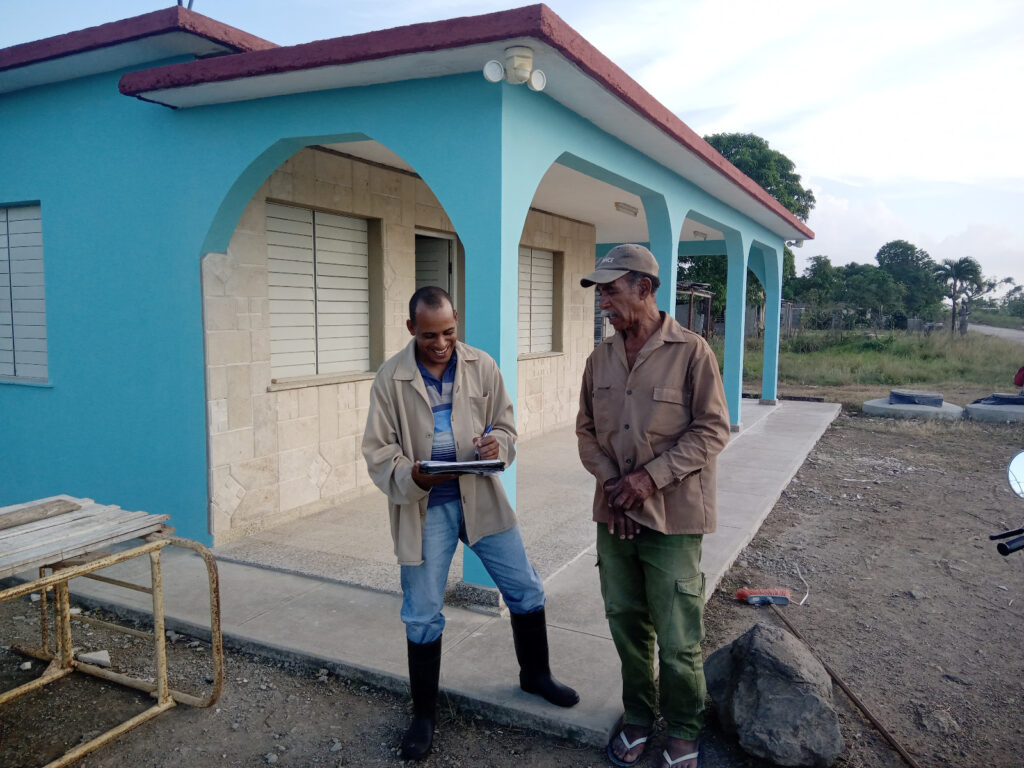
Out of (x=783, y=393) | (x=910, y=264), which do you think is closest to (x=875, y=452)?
(x=783, y=393)

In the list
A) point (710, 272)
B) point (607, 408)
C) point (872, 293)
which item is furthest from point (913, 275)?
point (607, 408)

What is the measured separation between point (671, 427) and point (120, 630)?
2794 mm

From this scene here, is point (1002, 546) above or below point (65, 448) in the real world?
above

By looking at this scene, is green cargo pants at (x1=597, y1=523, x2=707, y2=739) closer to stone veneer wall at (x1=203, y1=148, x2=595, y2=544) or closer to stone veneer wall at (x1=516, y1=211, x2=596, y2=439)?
stone veneer wall at (x1=203, y1=148, x2=595, y2=544)

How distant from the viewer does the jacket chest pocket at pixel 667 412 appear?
273 centimetres

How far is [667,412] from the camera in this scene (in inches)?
108

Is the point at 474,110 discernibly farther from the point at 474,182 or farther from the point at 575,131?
the point at 575,131

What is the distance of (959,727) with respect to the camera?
3.31 m

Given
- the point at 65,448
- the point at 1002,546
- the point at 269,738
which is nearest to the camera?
the point at 1002,546

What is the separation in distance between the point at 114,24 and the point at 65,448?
10.3ft

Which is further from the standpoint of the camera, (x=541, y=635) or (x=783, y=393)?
(x=783, y=393)

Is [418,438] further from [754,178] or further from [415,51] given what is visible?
[754,178]

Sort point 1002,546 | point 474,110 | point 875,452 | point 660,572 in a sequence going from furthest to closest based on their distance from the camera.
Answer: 1. point 875,452
2. point 474,110
3. point 660,572
4. point 1002,546

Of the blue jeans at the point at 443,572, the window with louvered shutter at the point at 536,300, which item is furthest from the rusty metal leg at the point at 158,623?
the window with louvered shutter at the point at 536,300
